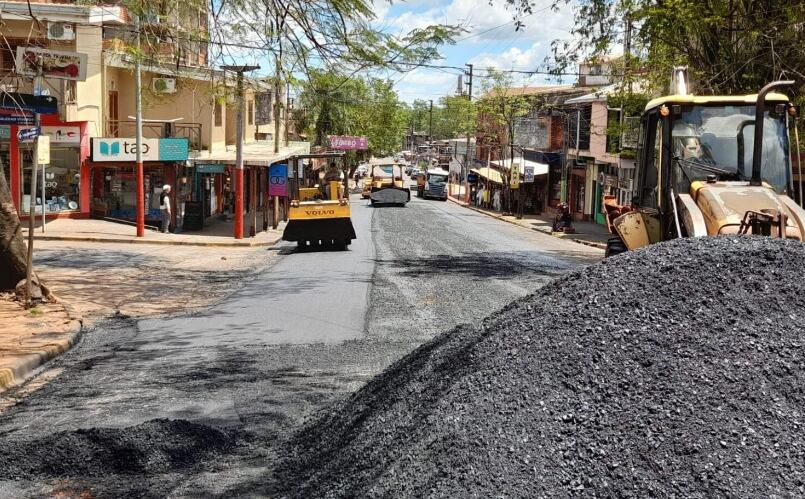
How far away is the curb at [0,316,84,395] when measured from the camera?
957cm

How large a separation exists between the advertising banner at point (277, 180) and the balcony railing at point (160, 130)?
2833mm

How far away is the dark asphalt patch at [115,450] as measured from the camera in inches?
252

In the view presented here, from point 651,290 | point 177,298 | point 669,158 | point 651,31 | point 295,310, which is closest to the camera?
point 651,290

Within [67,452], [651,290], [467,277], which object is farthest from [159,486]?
[467,277]

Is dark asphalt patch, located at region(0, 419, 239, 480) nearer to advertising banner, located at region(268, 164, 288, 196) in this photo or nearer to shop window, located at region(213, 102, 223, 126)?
advertising banner, located at region(268, 164, 288, 196)

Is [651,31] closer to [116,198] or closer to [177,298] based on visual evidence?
[177,298]

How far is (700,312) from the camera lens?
5.68 m

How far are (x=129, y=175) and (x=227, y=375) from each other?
77.4ft

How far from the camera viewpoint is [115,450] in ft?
21.8

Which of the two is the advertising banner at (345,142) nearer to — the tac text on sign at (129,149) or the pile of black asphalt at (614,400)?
the tac text on sign at (129,149)

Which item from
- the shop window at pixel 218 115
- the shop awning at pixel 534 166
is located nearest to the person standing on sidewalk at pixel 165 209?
the shop window at pixel 218 115

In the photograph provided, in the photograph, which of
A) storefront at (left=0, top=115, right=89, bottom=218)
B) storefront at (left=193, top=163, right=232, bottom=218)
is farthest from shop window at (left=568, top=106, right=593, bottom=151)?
storefront at (left=0, top=115, right=89, bottom=218)

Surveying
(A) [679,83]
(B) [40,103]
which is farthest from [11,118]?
(A) [679,83]

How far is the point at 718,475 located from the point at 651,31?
18.3 m
